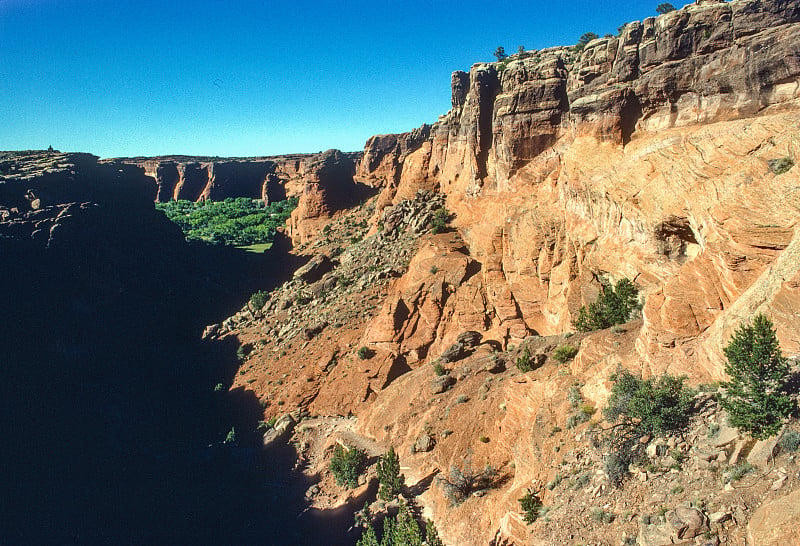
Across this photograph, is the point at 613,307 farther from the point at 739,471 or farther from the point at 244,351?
the point at 244,351

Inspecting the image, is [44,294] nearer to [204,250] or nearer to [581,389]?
[204,250]

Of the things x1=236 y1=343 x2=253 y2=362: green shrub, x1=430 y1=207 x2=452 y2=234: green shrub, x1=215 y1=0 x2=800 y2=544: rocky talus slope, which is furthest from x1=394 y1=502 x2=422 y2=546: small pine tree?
x1=236 y1=343 x2=253 y2=362: green shrub

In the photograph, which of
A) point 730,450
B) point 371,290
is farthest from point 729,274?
point 371,290

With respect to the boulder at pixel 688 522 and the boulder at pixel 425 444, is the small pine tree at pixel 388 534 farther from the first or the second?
the boulder at pixel 688 522

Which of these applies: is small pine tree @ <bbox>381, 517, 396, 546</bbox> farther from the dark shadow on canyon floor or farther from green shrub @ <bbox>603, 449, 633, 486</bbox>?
green shrub @ <bbox>603, 449, 633, 486</bbox>

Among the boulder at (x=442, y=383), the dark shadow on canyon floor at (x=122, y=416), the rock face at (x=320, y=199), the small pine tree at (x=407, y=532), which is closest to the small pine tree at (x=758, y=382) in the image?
the small pine tree at (x=407, y=532)
